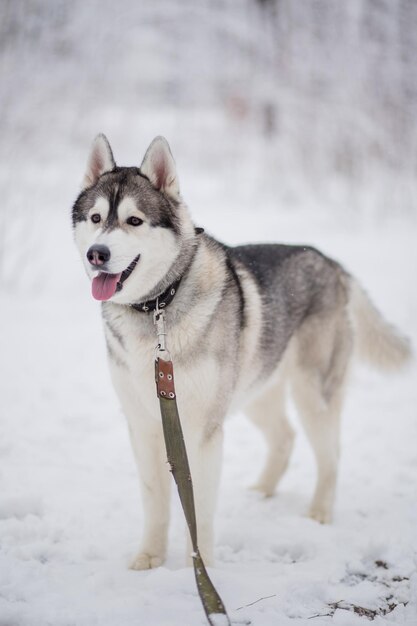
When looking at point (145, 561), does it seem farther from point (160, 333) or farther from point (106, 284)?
point (106, 284)

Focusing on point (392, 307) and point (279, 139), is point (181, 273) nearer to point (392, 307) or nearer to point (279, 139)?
point (392, 307)

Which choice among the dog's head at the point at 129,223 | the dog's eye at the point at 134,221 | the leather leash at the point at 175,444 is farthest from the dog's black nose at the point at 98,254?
the leather leash at the point at 175,444

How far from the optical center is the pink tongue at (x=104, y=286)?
6.83 ft

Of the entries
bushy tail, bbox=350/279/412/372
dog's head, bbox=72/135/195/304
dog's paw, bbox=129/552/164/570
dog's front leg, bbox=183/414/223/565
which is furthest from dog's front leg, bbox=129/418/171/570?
bushy tail, bbox=350/279/412/372

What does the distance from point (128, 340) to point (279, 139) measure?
13.6 metres

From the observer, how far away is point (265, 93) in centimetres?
1420

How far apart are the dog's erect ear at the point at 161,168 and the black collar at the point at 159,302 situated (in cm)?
49

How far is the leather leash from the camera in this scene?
73.7 inches

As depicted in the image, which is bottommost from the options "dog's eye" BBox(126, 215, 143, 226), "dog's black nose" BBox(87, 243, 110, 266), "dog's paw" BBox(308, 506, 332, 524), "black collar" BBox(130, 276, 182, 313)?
"dog's paw" BBox(308, 506, 332, 524)

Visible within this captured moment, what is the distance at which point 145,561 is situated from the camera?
2.48 metres

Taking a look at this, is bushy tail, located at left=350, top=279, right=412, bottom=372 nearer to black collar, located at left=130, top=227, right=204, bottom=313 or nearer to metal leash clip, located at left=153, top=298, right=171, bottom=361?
black collar, located at left=130, top=227, right=204, bottom=313

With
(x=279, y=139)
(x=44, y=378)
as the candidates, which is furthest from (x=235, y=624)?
(x=279, y=139)

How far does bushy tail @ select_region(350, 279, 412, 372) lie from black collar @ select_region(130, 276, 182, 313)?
1.74 metres

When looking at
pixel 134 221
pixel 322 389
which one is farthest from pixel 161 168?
pixel 322 389
